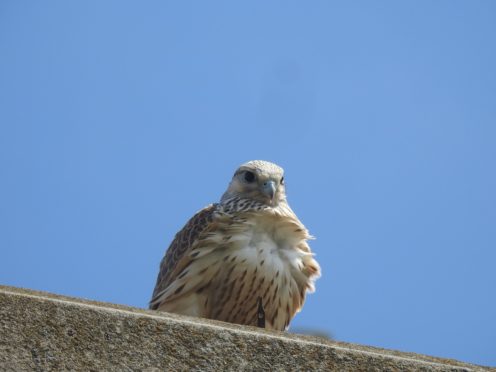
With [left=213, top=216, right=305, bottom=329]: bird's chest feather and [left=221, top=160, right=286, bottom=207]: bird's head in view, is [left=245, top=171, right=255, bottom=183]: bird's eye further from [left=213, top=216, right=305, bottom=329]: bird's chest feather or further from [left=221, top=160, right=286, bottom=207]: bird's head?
[left=213, top=216, right=305, bottom=329]: bird's chest feather

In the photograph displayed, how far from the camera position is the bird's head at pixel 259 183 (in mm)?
6496

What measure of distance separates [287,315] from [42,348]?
3.59 metres

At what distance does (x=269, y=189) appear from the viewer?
648cm

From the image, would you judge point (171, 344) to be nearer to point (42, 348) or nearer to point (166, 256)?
point (42, 348)

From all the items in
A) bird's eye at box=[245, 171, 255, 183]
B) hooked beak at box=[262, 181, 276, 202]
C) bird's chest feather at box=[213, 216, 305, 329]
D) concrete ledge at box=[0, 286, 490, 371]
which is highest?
bird's eye at box=[245, 171, 255, 183]

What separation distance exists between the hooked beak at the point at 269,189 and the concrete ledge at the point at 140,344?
11.3 ft

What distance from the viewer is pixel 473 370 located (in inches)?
121

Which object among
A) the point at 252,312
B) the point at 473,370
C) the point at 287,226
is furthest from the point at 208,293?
the point at 473,370

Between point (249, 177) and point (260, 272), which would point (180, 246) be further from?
point (249, 177)

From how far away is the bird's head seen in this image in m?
6.50

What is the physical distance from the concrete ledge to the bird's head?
3.49m

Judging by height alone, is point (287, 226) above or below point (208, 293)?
above

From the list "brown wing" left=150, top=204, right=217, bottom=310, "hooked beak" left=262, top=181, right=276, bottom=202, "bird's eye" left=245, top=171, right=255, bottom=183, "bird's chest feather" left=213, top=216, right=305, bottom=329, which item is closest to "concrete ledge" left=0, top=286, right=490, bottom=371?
"bird's chest feather" left=213, top=216, right=305, bottom=329

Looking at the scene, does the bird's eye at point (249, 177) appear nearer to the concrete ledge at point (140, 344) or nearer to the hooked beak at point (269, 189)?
the hooked beak at point (269, 189)
